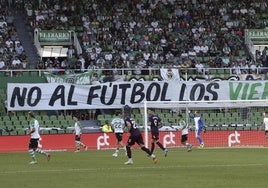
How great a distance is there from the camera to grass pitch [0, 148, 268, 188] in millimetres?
22562

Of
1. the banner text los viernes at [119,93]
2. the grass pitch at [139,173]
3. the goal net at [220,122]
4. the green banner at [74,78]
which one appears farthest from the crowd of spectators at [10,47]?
the grass pitch at [139,173]

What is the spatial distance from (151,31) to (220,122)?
12.1 metres

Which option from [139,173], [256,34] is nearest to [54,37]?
[256,34]

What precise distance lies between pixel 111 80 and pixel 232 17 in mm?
17282

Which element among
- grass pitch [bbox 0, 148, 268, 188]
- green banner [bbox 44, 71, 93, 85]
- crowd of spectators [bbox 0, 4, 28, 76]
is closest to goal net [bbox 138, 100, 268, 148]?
green banner [bbox 44, 71, 93, 85]

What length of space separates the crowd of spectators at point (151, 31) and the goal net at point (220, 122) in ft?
11.5

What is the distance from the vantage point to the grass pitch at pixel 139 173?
2256cm

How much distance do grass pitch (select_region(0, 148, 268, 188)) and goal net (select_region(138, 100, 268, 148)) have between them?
1363 cm

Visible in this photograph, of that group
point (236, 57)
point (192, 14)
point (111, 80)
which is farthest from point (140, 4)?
point (111, 80)

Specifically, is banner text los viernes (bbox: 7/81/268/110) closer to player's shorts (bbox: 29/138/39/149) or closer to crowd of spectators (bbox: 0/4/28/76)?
crowd of spectators (bbox: 0/4/28/76)

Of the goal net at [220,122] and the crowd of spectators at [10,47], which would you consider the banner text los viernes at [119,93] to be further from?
the crowd of spectators at [10,47]

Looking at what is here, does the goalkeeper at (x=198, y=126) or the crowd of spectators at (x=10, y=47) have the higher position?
the crowd of spectators at (x=10, y=47)

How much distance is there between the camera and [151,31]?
59969 mm

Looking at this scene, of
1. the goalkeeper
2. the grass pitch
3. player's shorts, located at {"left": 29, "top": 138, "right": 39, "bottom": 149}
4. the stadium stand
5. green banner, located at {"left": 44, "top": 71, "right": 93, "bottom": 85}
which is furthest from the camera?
the stadium stand
